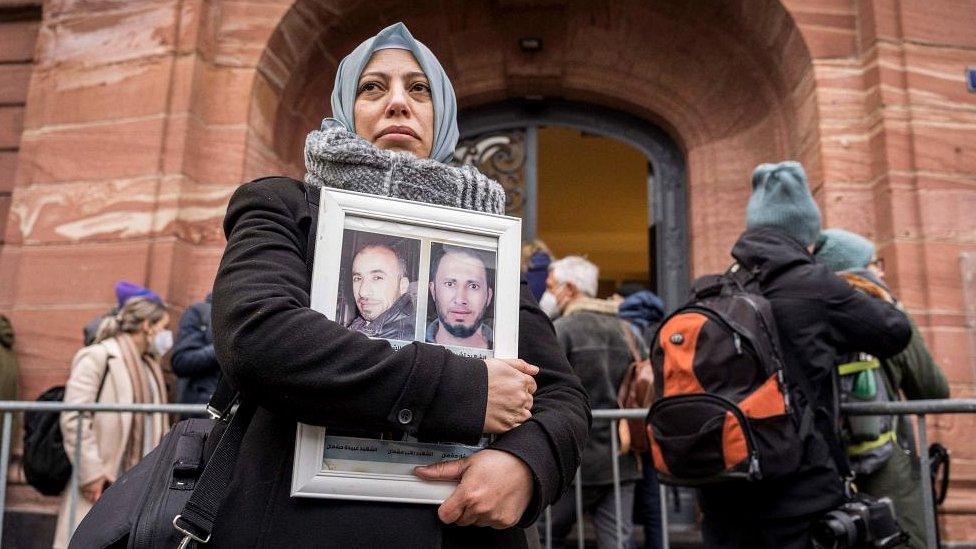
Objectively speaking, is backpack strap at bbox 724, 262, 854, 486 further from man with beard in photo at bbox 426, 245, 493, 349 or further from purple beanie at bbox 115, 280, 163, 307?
purple beanie at bbox 115, 280, 163, 307

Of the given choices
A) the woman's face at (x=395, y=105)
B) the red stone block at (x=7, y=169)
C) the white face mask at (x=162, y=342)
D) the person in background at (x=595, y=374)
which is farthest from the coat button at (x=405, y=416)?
the red stone block at (x=7, y=169)

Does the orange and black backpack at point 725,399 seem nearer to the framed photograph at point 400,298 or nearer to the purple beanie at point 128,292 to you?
the framed photograph at point 400,298

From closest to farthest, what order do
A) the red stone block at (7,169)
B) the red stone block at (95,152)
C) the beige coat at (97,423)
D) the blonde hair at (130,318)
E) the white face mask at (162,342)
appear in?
the beige coat at (97,423) → the blonde hair at (130,318) → the white face mask at (162,342) → the red stone block at (95,152) → the red stone block at (7,169)

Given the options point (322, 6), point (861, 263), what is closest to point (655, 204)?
point (322, 6)

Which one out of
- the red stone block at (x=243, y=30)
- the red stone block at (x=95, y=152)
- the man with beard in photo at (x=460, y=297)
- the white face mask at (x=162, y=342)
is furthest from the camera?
the red stone block at (x=243, y=30)

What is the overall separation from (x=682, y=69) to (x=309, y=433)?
646 centimetres

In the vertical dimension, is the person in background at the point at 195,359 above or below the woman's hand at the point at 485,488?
above

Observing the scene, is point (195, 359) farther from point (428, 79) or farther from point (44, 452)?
point (428, 79)

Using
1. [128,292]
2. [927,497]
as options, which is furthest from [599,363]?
[128,292]

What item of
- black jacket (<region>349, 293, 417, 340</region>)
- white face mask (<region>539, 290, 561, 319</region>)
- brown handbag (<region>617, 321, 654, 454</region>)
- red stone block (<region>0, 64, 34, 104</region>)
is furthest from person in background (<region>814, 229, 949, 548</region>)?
red stone block (<region>0, 64, 34, 104</region>)

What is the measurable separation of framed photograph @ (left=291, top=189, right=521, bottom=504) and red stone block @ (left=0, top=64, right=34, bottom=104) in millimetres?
6521

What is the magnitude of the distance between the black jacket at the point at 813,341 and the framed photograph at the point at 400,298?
1614 millimetres

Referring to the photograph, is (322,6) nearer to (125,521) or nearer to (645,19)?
(645,19)

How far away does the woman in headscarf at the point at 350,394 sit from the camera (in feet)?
3.57
